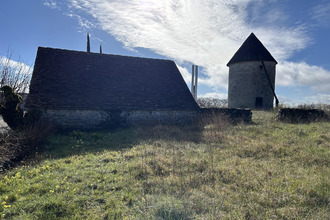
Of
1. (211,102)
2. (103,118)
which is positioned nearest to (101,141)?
(103,118)

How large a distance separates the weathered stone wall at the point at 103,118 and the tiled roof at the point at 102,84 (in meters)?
0.41

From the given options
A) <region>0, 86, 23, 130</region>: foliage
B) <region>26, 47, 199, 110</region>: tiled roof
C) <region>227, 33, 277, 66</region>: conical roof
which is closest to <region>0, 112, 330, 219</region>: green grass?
<region>0, 86, 23, 130</region>: foliage

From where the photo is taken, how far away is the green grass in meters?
3.60

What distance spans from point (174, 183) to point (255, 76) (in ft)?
70.5

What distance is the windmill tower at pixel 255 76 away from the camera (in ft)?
73.9

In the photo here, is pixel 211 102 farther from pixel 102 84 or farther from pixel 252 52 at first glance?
pixel 102 84

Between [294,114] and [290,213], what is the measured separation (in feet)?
45.6

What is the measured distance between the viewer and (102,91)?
1365 centimetres

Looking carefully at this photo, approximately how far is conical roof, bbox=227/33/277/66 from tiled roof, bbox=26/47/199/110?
10.3 metres

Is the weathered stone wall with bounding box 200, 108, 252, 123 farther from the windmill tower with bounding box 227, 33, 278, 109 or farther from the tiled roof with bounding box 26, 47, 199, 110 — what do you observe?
the windmill tower with bounding box 227, 33, 278, 109

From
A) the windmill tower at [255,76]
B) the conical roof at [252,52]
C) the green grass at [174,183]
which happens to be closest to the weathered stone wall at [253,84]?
the windmill tower at [255,76]

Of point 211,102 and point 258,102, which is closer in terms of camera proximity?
point 258,102

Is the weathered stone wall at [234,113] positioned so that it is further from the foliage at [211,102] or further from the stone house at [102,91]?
the foliage at [211,102]

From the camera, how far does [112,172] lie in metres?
5.59
